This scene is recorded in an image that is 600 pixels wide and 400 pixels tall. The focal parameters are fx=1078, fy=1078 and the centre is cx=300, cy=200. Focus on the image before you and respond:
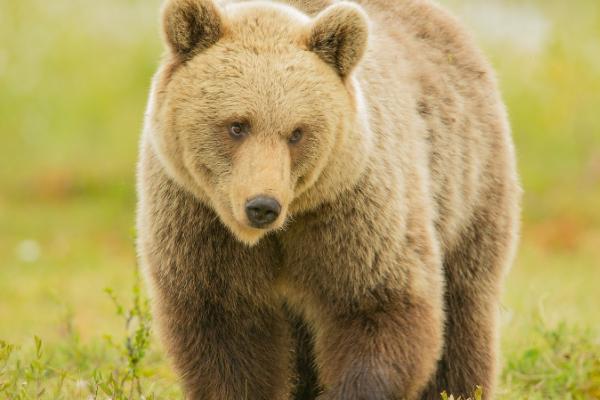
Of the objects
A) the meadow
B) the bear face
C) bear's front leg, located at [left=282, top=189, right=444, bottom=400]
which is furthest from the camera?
the meadow

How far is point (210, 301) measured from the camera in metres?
5.12

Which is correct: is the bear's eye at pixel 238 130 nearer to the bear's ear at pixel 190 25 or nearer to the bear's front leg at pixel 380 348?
the bear's ear at pixel 190 25

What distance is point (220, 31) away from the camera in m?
4.71

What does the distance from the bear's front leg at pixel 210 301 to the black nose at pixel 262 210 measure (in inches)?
24.6

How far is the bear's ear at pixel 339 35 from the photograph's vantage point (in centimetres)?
472

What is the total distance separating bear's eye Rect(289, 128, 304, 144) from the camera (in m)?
4.59

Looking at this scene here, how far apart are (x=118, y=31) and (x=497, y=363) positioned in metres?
11.9

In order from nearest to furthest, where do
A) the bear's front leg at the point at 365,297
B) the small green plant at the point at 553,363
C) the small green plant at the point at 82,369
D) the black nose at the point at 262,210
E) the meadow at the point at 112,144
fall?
the black nose at the point at 262,210 → the bear's front leg at the point at 365,297 → the small green plant at the point at 82,369 → the small green plant at the point at 553,363 → the meadow at the point at 112,144

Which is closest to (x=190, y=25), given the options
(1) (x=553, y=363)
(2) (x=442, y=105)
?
(2) (x=442, y=105)

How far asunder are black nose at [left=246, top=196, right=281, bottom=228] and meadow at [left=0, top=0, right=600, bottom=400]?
5.36m

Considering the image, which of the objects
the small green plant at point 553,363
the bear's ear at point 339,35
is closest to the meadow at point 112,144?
the small green plant at point 553,363

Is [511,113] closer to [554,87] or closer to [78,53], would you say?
[554,87]

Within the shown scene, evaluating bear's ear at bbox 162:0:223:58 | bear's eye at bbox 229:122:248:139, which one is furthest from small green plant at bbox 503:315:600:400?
bear's ear at bbox 162:0:223:58

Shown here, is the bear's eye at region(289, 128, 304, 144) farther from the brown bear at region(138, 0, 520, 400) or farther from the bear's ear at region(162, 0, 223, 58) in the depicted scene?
the bear's ear at region(162, 0, 223, 58)
